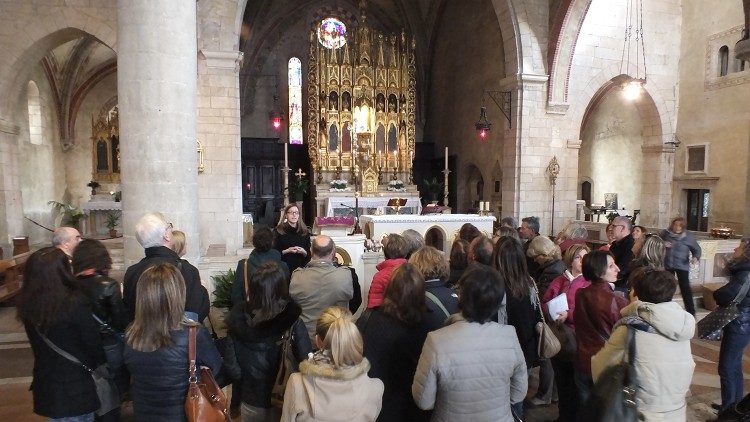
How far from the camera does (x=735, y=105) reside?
1180 centimetres

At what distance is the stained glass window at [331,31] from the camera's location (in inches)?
758

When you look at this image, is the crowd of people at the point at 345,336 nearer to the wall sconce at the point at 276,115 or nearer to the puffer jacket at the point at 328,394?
the puffer jacket at the point at 328,394

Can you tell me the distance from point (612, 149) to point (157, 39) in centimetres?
1487

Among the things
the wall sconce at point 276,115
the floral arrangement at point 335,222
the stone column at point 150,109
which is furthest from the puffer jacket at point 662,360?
the wall sconce at point 276,115

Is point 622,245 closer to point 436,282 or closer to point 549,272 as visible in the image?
point 549,272

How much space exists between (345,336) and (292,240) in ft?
9.82

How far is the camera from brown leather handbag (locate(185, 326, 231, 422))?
6.71 ft

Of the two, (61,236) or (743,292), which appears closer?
(61,236)

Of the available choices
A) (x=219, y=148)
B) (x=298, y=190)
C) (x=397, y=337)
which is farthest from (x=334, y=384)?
(x=298, y=190)

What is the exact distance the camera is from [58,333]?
225cm

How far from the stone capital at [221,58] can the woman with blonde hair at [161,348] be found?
772 centimetres

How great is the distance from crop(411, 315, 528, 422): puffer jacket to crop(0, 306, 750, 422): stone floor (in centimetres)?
184

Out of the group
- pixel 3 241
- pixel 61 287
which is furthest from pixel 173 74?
pixel 3 241

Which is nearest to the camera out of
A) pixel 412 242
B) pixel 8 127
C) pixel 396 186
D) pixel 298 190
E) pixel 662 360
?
pixel 662 360
